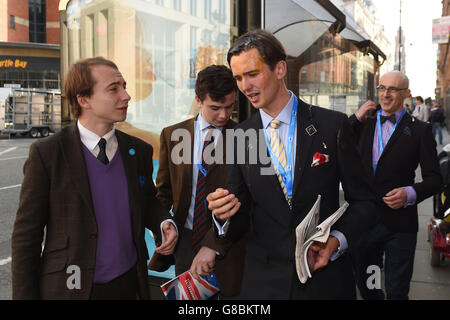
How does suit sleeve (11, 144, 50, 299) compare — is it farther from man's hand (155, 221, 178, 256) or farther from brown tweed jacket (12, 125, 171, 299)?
man's hand (155, 221, 178, 256)

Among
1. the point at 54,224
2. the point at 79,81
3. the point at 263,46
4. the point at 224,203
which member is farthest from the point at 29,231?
the point at 263,46

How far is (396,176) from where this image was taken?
301 cm

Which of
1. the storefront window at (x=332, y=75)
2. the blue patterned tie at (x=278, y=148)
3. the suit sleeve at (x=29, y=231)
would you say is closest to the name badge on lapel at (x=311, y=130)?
the blue patterned tie at (x=278, y=148)

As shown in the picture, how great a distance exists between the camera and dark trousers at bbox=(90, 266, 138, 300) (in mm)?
1893

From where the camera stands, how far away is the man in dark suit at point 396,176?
2.98 m

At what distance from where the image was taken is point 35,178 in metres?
1.83

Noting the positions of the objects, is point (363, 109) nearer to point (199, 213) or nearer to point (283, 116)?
point (199, 213)

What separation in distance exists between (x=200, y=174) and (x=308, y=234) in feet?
3.57

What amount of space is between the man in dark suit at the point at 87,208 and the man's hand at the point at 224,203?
445mm

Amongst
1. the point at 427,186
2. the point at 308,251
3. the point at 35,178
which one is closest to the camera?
the point at 308,251
